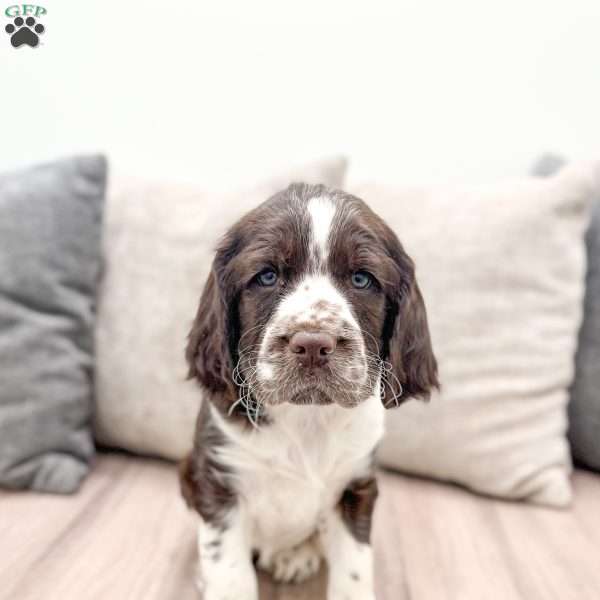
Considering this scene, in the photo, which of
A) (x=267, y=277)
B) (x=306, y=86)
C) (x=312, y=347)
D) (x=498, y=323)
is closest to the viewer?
(x=312, y=347)

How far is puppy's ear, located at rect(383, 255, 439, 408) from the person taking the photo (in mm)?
1310

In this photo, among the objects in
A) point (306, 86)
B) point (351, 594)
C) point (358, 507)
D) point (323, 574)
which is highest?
point (306, 86)

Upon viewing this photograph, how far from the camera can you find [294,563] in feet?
5.41

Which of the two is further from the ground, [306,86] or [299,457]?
[306,86]

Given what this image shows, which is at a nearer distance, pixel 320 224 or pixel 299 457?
pixel 320 224

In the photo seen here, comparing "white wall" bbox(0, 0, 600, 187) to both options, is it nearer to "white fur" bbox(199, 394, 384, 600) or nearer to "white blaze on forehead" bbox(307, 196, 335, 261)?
"white blaze on forehead" bbox(307, 196, 335, 261)

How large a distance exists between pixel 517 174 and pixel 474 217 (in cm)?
70

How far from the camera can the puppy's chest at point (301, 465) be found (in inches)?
54.7

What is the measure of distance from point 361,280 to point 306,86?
1.17 metres

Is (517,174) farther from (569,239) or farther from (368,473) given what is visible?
(368,473)

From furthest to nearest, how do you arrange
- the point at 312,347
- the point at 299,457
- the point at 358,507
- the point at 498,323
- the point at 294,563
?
the point at 498,323 → the point at 294,563 → the point at 358,507 → the point at 299,457 → the point at 312,347

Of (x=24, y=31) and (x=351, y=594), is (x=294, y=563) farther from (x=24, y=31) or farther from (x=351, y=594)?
(x=24, y=31)

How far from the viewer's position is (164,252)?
6.84 feet

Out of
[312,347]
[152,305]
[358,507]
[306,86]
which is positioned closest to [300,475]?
[358,507]
